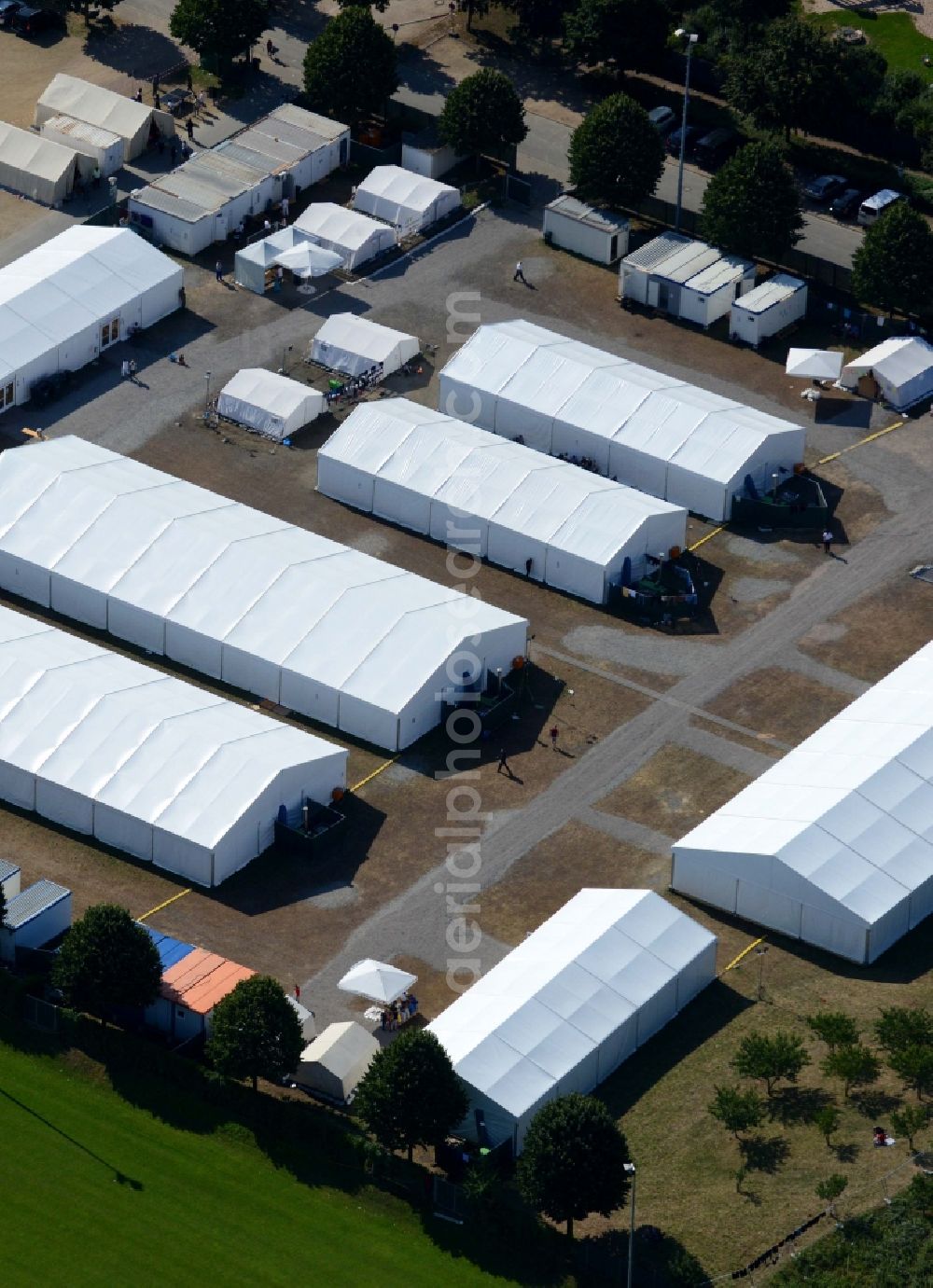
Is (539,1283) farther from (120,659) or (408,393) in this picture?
(408,393)

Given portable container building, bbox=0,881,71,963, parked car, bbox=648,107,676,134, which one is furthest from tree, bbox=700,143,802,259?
portable container building, bbox=0,881,71,963

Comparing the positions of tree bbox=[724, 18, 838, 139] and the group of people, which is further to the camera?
tree bbox=[724, 18, 838, 139]

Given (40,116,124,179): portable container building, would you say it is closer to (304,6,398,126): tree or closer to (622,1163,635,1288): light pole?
(304,6,398,126): tree

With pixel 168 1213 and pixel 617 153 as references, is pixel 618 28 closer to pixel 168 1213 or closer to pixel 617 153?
pixel 617 153

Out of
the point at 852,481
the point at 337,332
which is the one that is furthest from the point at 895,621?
the point at 337,332

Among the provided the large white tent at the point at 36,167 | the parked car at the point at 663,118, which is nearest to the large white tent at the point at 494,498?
the large white tent at the point at 36,167

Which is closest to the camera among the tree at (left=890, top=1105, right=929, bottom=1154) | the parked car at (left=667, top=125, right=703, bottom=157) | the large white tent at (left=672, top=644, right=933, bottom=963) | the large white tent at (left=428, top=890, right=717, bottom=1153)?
the tree at (left=890, top=1105, right=929, bottom=1154)
